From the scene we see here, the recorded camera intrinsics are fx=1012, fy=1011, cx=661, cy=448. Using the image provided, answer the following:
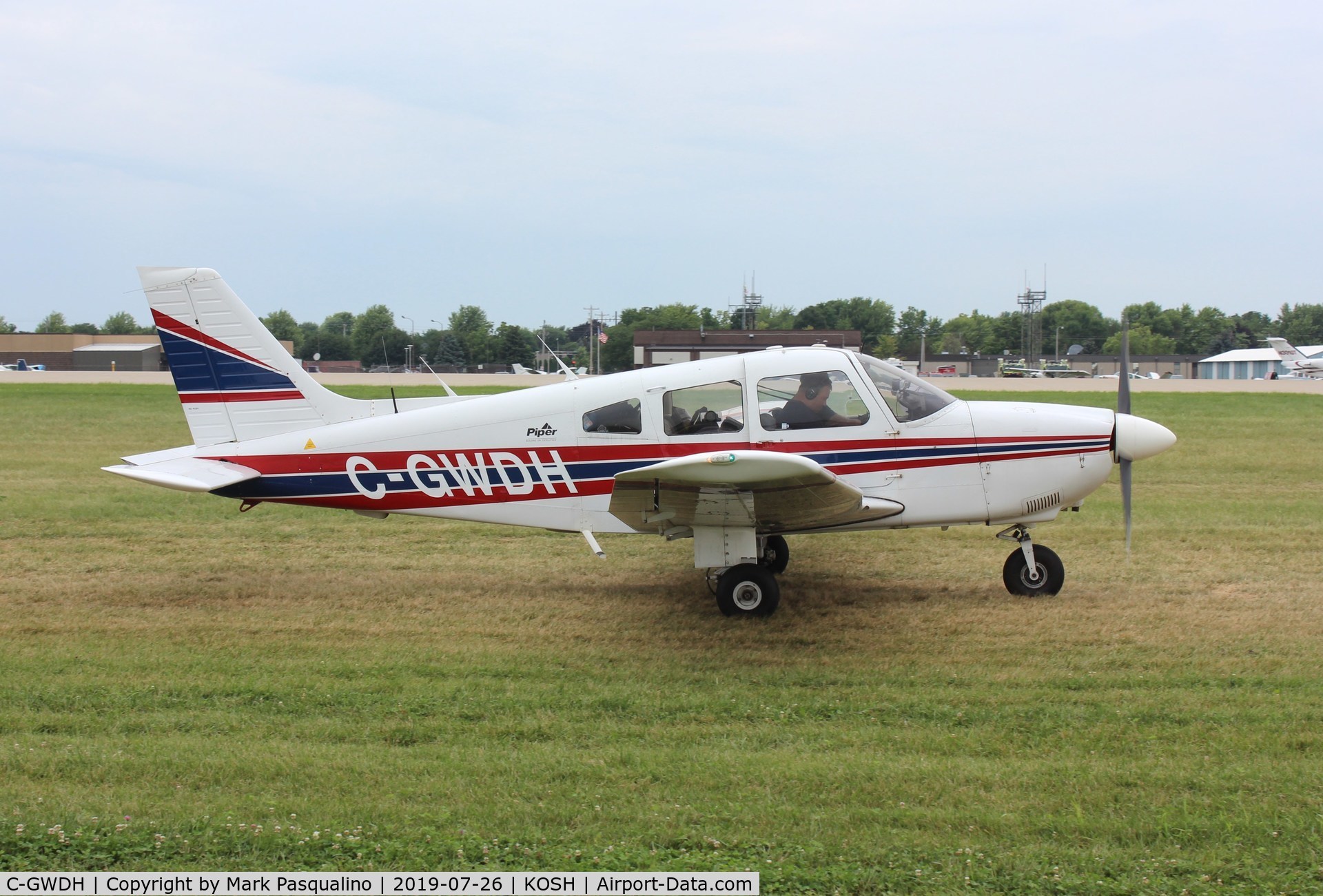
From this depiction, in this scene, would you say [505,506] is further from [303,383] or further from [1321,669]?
[1321,669]

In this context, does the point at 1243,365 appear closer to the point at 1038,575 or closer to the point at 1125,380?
the point at 1125,380

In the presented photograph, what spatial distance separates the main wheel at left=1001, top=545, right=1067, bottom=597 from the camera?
27.0ft

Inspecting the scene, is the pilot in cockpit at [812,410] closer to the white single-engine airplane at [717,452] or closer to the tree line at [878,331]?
the white single-engine airplane at [717,452]

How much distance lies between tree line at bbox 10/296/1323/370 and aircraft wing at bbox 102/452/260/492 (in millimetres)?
37192

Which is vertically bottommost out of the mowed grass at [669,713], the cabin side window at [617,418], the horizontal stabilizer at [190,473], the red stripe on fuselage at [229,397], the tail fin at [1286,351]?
the mowed grass at [669,713]

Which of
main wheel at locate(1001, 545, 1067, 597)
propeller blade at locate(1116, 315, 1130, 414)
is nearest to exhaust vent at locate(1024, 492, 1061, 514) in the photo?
main wheel at locate(1001, 545, 1067, 597)

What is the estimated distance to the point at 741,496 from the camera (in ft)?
23.3

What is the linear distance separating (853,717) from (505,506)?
143 inches

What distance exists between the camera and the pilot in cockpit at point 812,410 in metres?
7.82

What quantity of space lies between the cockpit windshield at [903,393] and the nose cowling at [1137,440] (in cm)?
132

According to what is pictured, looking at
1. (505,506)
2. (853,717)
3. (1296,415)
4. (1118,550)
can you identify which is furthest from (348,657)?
(1296,415)

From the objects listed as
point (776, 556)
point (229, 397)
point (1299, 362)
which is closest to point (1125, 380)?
point (776, 556)
